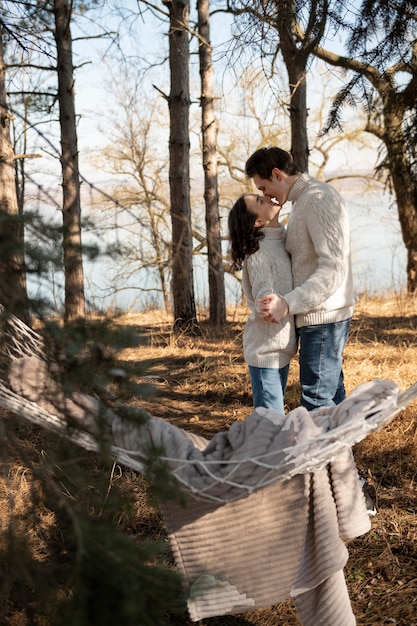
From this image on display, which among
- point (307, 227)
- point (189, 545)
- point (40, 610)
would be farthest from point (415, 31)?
point (40, 610)

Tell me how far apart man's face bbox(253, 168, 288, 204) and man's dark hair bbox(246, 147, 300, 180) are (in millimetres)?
13

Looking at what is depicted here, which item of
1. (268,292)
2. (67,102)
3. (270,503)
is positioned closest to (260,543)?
(270,503)

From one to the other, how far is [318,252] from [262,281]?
0.21m

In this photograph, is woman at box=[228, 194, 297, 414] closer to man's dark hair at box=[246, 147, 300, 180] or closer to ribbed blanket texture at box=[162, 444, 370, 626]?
man's dark hair at box=[246, 147, 300, 180]

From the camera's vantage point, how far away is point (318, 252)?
6.67 ft

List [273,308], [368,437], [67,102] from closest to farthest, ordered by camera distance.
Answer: [273,308], [368,437], [67,102]

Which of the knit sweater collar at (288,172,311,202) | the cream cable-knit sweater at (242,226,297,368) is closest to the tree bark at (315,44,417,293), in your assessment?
the knit sweater collar at (288,172,311,202)

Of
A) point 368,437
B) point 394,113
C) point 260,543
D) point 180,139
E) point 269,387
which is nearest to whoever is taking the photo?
point 260,543

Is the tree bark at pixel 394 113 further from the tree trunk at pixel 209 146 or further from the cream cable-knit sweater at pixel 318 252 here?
the tree trunk at pixel 209 146

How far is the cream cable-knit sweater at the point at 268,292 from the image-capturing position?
2.11 m

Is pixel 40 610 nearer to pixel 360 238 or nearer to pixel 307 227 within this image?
pixel 307 227

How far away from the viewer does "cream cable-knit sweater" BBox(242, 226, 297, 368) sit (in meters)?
2.11

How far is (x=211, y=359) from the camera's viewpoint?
4668mm

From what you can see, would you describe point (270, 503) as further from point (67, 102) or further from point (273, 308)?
point (67, 102)
